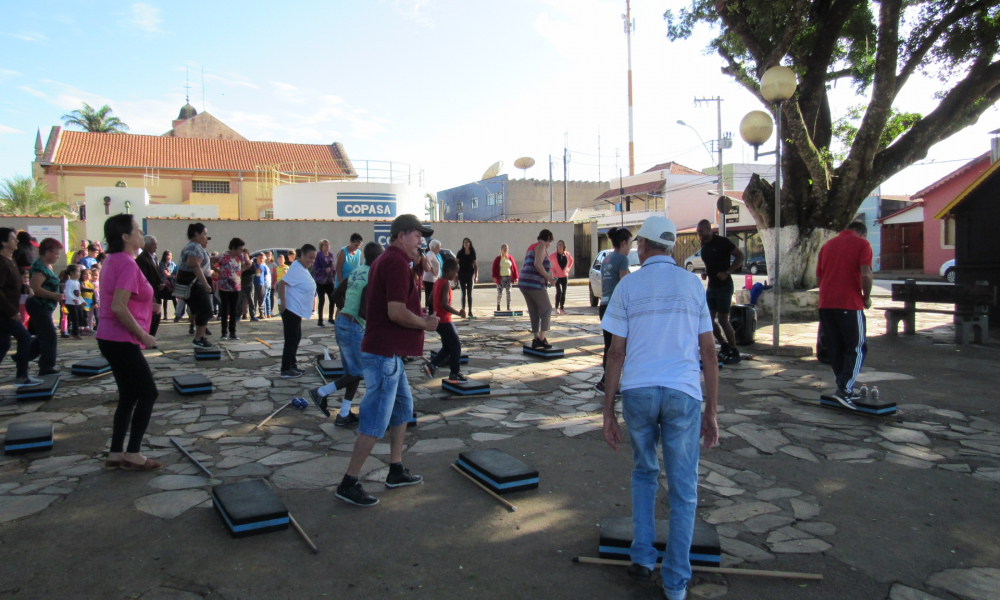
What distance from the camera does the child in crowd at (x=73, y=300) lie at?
1141 cm

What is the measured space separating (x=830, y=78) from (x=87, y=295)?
54.7 ft

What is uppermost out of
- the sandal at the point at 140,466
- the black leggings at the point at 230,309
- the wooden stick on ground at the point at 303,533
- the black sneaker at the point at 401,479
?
the black leggings at the point at 230,309

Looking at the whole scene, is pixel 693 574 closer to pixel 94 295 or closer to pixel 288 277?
pixel 288 277

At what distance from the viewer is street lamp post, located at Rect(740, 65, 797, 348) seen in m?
8.99

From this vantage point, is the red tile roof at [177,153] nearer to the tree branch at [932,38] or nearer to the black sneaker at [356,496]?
the tree branch at [932,38]

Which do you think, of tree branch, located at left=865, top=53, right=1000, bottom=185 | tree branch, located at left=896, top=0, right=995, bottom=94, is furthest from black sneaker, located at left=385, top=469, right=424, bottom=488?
tree branch, located at left=896, top=0, right=995, bottom=94

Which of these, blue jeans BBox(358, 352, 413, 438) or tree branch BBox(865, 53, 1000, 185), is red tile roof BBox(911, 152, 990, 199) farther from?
blue jeans BBox(358, 352, 413, 438)

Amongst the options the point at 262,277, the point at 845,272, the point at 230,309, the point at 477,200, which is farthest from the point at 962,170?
the point at 477,200

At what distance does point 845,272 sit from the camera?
639cm

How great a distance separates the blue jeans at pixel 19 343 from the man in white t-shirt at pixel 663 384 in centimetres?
655

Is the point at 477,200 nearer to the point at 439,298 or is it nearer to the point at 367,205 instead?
the point at 367,205

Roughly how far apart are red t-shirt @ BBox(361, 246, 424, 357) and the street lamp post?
20.8ft

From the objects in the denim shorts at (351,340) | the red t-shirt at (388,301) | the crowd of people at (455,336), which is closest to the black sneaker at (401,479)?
the crowd of people at (455,336)

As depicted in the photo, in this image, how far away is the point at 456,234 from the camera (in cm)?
2817
